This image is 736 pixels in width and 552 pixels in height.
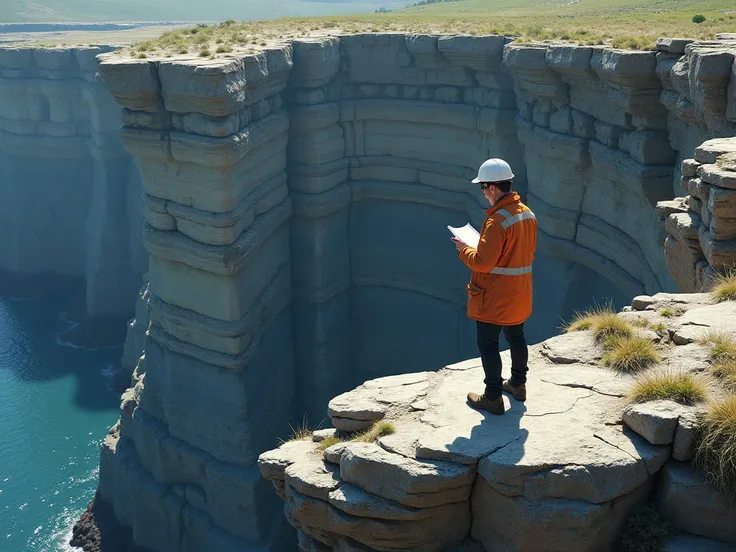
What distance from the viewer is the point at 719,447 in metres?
6.39

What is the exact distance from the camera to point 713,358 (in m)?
7.50

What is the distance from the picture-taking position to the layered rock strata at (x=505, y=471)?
655cm

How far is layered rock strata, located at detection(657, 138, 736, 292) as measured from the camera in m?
9.02

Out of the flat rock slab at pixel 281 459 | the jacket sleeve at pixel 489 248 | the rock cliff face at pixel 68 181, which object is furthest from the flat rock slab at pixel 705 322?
the rock cliff face at pixel 68 181

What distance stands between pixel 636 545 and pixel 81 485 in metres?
17.2

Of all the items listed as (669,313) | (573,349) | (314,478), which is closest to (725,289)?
(669,313)

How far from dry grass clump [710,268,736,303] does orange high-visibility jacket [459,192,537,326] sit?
7.54 ft

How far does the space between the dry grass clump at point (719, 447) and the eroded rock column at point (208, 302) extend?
374 inches

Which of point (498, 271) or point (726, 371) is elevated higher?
point (498, 271)

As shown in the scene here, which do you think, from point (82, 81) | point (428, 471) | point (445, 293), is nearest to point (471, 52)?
point (445, 293)

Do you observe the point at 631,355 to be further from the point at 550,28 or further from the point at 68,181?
the point at 68,181

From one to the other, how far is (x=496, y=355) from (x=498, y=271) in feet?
2.35

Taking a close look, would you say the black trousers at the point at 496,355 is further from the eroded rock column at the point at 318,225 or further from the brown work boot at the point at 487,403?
the eroded rock column at the point at 318,225

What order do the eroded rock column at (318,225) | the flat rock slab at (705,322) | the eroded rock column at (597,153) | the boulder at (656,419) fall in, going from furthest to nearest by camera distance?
the eroded rock column at (318,225)
the eroded rock column at (597,153)
the flat rock slab at (705,322)
the boulder at (656,419)
